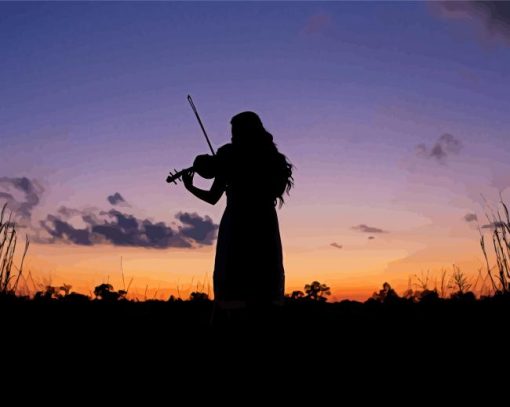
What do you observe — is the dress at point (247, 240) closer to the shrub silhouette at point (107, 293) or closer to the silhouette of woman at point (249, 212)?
the silhouette of woman at point (249, 212)

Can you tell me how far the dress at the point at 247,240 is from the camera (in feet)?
22.5

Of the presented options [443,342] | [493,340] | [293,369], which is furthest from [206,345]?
[493,340]

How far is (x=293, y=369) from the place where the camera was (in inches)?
276

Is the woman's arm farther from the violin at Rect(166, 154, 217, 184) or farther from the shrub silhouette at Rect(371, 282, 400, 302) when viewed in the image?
the shrub silhouette at Rect(371, 282, 400, 302)

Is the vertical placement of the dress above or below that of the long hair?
below

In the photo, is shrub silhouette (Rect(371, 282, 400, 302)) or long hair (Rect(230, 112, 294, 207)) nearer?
long hair (Rect(230, 112, 294, 207))

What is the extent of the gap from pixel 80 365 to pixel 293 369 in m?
2.34

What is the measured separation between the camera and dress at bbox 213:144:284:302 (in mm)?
6852

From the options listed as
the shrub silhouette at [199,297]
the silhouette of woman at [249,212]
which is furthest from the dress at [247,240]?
the shrub silhouette at [199,297]

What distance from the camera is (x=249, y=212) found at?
6.91m

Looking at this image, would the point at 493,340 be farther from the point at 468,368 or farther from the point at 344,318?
the point at 344,318

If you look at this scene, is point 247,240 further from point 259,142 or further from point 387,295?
point 387,295

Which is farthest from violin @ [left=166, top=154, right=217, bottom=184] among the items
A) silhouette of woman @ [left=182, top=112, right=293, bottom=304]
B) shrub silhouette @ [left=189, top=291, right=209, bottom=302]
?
shrub silhouette @ [left=189, top=291, right=209, bottom=302]

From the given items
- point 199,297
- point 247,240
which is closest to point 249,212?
point 247,240
